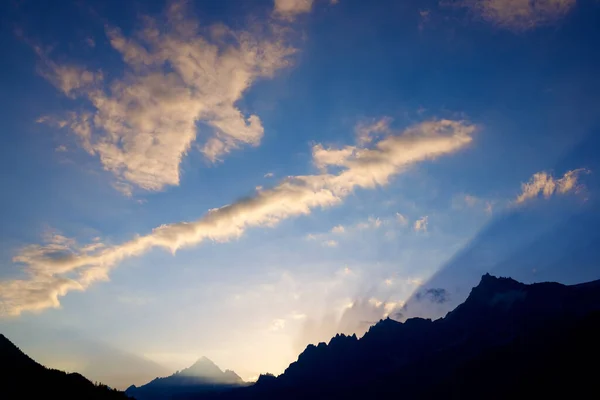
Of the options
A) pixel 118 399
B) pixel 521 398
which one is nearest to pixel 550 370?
pixel 521 398

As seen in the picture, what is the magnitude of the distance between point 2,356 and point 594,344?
856ft

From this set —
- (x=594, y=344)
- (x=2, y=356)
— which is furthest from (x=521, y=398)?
(x=2, y=356)

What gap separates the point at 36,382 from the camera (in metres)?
42.4

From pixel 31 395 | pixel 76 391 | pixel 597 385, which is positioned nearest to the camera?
pixel 31 395

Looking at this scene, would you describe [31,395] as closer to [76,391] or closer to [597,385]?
[76,391]

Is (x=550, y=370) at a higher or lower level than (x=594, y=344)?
lower

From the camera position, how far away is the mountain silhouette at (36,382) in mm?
39750

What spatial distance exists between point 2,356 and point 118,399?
17057mm

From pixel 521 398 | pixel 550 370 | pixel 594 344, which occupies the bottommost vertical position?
pixel 521 398

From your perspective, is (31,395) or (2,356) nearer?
(31,395)

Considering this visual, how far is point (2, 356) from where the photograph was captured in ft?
151

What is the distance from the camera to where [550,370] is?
193500mm

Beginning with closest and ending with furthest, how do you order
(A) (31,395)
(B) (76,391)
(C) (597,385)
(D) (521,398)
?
1. (A) (31,395)
2. (B) (76,391)
3. (C) (597,385)
4. (D) (521,398)

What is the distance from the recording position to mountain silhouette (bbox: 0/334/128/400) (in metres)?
→ 39.8
